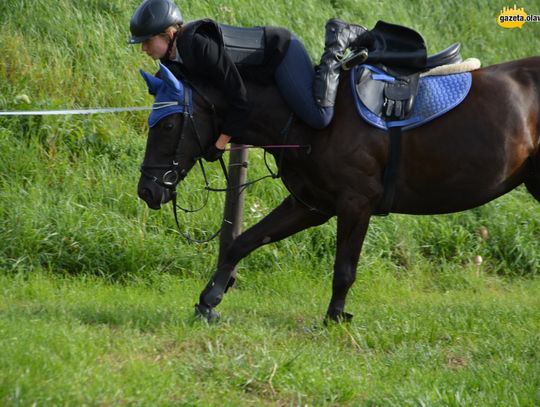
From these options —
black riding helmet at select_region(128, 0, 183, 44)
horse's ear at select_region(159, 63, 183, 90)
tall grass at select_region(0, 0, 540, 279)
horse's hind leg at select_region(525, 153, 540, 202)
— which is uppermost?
black riding helmet at select_region(128, 0, 183, 44)

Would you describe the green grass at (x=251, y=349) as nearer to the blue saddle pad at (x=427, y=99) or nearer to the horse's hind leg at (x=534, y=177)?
the horse's hind leg at (x=534, y=177)

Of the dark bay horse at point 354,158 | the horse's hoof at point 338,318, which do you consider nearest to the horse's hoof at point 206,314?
the dark bay horse at point 354,158

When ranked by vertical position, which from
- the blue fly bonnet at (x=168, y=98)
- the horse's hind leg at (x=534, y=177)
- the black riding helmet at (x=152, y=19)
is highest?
the black riding helmet at (x=152, y=19)

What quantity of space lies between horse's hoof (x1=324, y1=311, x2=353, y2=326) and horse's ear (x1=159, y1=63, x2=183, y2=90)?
75.8 inches

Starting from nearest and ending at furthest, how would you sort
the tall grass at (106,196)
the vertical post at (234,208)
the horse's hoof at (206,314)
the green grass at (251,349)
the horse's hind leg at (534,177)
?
1. the green grass at (251,349)
2. the horse's hoof at (206,314)
3. the horse's hind leg at (534,177)
4. the vertical post at (234,208)
5. the tall grass at (106,196)

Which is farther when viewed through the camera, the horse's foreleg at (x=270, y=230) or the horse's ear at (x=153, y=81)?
the horse's foreleg at (x=270, y=230)

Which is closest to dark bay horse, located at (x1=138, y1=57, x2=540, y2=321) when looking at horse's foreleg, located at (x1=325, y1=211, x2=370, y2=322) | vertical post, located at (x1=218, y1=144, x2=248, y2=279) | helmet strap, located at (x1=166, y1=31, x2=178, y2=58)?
horse's foreleg, located at (x1=325, y1=211, x2=370, y2=322)

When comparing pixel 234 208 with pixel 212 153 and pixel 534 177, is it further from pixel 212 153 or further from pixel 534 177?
pixel 534 177

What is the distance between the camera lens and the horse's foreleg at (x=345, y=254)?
6.39 m

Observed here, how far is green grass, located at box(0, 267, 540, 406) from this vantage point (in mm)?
4871

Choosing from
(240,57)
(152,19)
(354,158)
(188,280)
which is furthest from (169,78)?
(188,280)

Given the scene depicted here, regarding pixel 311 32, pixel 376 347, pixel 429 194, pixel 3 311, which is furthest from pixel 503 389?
pixel 311 32

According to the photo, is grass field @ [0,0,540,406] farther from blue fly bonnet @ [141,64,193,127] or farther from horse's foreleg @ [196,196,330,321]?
blue fly bonnet @ [141,64,193,127]

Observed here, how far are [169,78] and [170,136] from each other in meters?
0.40
